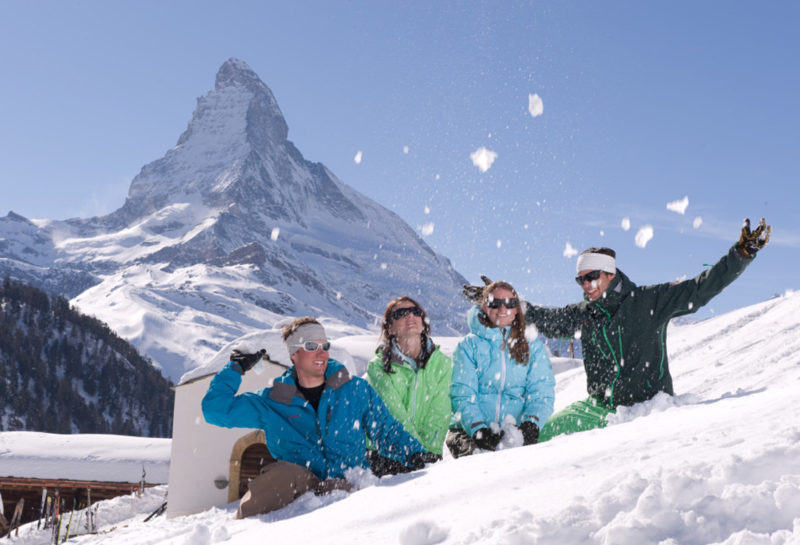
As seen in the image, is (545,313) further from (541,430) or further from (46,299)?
(46,299)

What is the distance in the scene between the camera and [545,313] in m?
5.60

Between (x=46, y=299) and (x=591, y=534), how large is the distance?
108 m

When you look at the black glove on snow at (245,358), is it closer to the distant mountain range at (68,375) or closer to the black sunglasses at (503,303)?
the black sunglasses at (503,303)

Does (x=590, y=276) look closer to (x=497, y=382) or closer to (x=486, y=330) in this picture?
(x=486, y=330)

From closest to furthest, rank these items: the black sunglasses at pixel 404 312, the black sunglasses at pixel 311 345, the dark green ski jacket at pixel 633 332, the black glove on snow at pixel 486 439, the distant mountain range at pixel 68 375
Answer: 1. the black sunglasses at pixel 311 345
2. the black glove on snow at pixel 486 439
3. the dark green ski jacket at pixel 633 332
4. the black sunglasses at pixel 404 312
5. the distant mountain range at pixel 68 375

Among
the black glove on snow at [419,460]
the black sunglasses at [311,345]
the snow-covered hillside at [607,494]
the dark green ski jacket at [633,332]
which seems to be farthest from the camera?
the dark green ski jacket at [633,332]

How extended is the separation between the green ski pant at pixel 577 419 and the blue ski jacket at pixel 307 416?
1517 mm

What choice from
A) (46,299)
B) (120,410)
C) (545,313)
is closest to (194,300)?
(46,299)

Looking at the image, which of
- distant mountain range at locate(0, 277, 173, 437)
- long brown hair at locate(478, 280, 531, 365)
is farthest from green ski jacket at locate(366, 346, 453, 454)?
distant mountain range at locate(0, 277, 173, 437)

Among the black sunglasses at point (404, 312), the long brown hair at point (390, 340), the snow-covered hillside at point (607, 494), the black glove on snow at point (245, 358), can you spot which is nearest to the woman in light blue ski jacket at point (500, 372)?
the long brown hair at point (390, 340)

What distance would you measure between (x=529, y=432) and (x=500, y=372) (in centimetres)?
51

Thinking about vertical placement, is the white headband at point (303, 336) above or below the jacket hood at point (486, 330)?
below

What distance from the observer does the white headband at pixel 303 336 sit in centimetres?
459

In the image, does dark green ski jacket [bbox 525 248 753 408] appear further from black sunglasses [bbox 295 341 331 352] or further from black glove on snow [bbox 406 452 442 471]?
black sunglasses [bbox 295 341 331 352]
